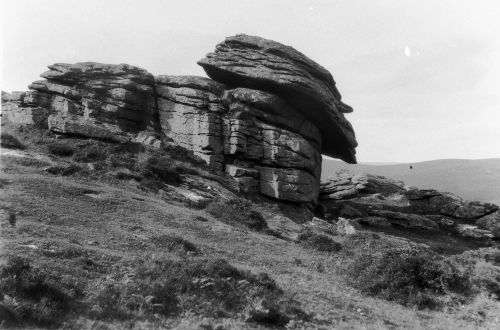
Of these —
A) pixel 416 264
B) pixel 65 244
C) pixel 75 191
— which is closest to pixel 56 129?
pixel 75 191

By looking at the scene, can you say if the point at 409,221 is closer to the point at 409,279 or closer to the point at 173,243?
the point at 409,279

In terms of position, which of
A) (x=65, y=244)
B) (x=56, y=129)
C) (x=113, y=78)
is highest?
(x=113, y=78)

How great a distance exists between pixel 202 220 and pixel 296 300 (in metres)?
12.7

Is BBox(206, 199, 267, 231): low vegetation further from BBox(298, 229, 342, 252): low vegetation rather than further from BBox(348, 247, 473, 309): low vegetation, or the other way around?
BBox(348, 247, 473, 309): low vegetation

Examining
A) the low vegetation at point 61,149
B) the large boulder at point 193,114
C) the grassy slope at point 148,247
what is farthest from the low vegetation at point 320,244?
the low vegetation at point 61,149

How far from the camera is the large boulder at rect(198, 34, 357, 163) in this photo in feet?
149

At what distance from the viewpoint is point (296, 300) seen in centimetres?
1419

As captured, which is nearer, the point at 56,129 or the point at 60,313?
the point at 60,313

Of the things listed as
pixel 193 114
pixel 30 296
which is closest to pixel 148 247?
pixel 30 296

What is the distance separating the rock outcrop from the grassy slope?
24.7m

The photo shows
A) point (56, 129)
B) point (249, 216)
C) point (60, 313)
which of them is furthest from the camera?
point (56, 129)

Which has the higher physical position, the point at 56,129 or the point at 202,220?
the point at 56,129

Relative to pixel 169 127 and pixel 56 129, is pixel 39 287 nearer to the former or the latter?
pixel 56 129

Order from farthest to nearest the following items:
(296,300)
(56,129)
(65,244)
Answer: (56,129) → (65,244) → (296,300)
